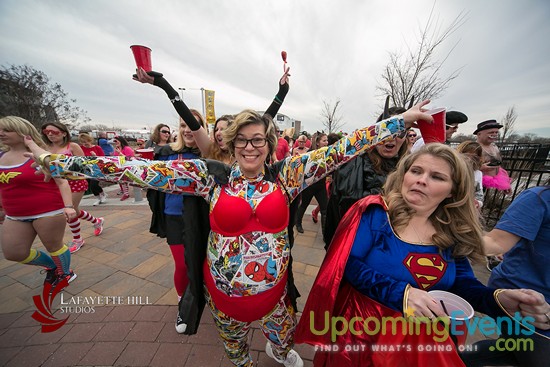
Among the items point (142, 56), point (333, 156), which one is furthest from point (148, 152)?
point (333, 156)

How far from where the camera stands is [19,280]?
3.14m

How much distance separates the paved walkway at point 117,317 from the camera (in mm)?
1986

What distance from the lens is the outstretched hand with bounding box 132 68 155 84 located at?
5.77 ft

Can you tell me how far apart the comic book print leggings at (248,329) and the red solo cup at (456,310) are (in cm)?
104

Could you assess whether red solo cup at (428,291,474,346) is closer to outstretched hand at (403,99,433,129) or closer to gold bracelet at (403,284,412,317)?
gold bracelet at (403,284,412,317)

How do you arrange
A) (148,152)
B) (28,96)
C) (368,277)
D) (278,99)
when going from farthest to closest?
(28,96), (148,152), (278,99), (368,277)

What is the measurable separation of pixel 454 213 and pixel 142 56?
8.93 ft

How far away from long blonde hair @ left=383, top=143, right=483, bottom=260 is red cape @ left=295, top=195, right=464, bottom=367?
0.13 metres

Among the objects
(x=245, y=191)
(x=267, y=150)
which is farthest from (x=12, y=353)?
(x=267, y=150)

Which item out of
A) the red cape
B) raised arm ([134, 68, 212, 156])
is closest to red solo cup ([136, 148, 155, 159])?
raised arm ([134, 68, 212, 156])

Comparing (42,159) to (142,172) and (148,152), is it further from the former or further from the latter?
(148,152)

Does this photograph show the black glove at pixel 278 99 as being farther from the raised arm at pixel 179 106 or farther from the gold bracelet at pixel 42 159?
the gold bracelet at pixel 42 159

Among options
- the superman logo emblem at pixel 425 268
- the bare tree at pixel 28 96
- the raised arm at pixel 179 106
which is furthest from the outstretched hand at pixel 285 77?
the bare tree at pixel 28 96

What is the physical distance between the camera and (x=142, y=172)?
1.29 m
